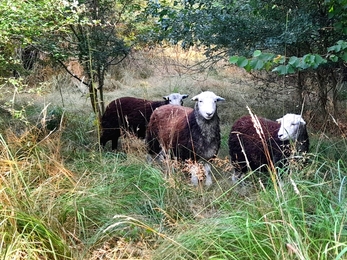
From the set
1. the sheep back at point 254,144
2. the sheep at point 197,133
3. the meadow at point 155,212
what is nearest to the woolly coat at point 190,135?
the sheep at point 197,133

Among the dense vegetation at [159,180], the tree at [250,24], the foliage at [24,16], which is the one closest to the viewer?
the dense vegetation at [159,180]

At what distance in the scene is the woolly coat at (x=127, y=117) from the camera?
6.19m

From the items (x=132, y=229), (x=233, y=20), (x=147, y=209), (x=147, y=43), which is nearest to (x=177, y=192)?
(x=147, y=209)

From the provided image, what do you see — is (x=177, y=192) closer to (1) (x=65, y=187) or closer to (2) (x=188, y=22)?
(1) (x=65, y=187)

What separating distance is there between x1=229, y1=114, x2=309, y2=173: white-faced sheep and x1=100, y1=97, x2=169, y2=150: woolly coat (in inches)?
71.9

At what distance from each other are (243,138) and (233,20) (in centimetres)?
195

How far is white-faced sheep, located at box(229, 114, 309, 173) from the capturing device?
407 centimetres

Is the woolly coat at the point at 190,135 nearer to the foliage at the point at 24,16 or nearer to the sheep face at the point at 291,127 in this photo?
the sheep face at the point at 291,127

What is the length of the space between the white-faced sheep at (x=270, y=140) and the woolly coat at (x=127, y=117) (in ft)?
5.99

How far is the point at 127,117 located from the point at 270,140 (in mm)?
2582

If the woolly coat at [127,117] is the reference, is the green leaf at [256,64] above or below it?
above

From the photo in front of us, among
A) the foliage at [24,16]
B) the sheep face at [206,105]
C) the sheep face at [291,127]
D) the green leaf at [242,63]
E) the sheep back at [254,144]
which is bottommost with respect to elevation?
the sheep back at [254,144]

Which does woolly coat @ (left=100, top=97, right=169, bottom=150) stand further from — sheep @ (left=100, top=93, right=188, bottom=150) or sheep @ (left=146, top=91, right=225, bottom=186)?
sheep @ (left=146, top=91, right=225, bottom=186)

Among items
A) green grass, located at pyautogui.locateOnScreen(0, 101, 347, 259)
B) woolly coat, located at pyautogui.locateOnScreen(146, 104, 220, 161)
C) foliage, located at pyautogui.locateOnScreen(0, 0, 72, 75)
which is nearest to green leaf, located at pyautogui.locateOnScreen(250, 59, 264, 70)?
green grass, located at pyautogui.locateOnScreen(0, 101, 347, 259)
